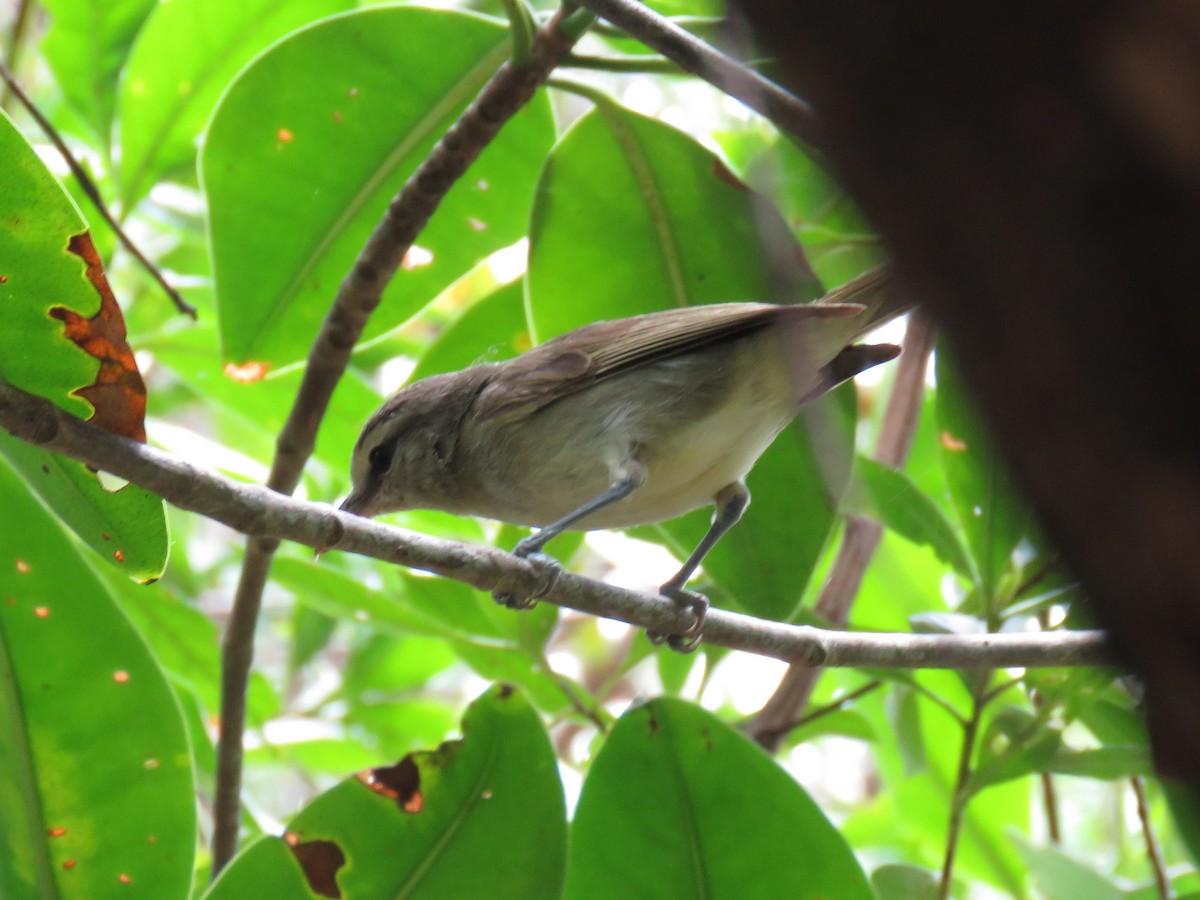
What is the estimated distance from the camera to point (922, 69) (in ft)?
1.78

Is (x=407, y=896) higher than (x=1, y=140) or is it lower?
lower

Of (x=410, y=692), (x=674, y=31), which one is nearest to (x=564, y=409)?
(x=674, y=31)

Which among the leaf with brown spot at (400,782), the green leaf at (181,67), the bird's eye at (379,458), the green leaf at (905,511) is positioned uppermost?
the green leaf at (181,67)

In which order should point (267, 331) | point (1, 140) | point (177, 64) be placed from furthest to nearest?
point (177, 64) → point (267, 331) → point (1, 140)

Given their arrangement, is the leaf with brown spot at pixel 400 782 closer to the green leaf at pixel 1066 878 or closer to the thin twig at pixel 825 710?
the thin twig at pixel 825 710

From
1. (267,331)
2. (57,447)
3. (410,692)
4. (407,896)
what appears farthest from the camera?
(410,692)

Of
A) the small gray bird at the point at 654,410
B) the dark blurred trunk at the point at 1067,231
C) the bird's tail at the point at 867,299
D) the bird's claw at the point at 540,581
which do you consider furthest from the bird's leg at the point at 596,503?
the dark blurred trunk at the point at 1067,231

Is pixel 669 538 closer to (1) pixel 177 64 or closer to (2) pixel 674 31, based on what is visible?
(2) pixel 674 31

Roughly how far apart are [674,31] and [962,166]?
1578 mm

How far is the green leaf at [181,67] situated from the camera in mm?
3262

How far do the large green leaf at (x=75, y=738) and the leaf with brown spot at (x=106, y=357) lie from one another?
0.47 meters

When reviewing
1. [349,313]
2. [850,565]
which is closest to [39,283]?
[349,313]

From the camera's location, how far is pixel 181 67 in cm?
331

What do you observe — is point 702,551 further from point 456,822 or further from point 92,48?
point 92,48
